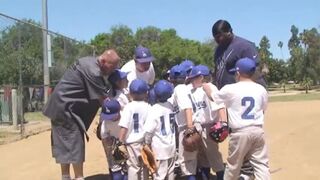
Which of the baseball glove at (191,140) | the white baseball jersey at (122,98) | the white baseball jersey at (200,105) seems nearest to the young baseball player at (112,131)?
the white baseball jersey at (122,98)

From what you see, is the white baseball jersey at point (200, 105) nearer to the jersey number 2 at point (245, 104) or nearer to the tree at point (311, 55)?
the jersey number 2 at point (245, 104)

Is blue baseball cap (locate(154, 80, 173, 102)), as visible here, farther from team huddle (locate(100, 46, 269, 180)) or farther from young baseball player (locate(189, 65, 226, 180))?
young baseball player (locate(189, 65, 226, 180))

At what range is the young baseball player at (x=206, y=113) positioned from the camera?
21.9 feet

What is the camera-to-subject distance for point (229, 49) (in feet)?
22.4

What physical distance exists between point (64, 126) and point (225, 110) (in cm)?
191

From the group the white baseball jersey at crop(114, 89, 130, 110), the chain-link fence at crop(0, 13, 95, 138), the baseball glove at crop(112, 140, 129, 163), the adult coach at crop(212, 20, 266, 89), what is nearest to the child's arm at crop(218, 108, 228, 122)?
the adult coach at crop(212, 20, 266, 89)

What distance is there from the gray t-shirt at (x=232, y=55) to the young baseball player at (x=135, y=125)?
1.20 metres

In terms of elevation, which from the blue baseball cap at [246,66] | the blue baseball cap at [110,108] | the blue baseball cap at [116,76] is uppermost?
the blue baseball cap at [246,66]

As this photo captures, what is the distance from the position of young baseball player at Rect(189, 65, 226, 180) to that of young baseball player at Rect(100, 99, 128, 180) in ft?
3.17

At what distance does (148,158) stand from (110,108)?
2.60 ft

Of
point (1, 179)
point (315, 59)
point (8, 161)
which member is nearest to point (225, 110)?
point (1, 179)

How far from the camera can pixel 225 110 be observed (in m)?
6.54

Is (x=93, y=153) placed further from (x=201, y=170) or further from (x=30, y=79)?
(x=30, y=79)

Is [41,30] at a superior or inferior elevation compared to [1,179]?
superior
